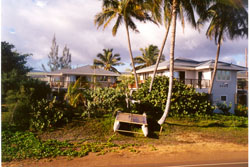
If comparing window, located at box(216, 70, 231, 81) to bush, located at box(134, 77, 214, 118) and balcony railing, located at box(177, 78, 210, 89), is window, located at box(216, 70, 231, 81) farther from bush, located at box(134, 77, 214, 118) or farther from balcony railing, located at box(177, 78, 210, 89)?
bush, located at box(134, 77, 214, 118)

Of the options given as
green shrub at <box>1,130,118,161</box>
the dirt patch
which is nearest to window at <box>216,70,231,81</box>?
the dirt patch

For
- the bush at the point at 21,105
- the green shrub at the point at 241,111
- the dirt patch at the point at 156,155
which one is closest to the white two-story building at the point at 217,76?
the green shrub at the point at 241,111

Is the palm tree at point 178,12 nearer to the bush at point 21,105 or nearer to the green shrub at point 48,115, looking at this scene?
the green shrub at point 48,115

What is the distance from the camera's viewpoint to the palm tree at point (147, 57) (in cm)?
2680

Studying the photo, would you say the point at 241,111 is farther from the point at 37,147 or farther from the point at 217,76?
the point at 37,147

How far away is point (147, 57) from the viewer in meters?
27.0

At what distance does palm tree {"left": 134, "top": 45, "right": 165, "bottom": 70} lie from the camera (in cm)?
2680

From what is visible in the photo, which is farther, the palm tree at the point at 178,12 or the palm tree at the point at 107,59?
the palm tree at the point at 107,59

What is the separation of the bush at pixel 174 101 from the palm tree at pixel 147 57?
1623cm

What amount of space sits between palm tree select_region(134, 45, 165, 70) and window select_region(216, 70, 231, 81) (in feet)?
40.6

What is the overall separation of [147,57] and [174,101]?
1753 cm

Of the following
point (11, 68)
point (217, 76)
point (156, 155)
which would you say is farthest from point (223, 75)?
point (11, 68)

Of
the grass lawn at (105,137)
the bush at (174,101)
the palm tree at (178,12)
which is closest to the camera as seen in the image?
the grass lawn at (105,137)

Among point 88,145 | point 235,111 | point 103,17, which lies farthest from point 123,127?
point 235,111
